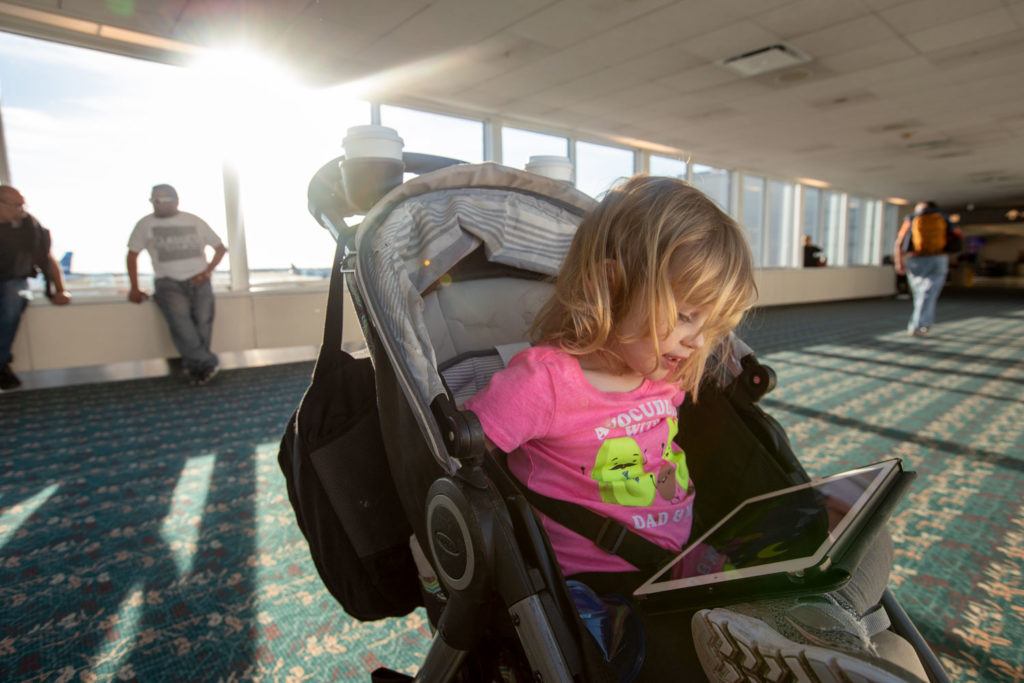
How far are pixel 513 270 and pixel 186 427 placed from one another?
9.58 ft

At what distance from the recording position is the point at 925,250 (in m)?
5.52

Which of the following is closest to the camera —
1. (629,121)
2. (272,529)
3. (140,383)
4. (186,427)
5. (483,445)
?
(483,445)

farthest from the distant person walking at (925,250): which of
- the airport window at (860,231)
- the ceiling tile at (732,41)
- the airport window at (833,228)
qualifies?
the airport window at (860,231)

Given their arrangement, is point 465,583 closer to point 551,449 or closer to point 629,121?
point 551,449

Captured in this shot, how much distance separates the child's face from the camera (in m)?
0.89

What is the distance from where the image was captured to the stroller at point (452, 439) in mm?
634

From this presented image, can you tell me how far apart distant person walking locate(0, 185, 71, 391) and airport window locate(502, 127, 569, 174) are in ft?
15.1

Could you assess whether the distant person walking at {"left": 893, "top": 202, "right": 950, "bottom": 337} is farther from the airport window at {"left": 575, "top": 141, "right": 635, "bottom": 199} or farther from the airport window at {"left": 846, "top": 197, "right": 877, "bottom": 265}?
the airport window at {"left": 846, "top": 197, "right": 877, "bottom": 265}

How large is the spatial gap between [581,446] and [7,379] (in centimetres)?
492

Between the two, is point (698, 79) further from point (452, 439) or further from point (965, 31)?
point (452, 439)

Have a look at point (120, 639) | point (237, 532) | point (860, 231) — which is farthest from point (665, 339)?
point (860, 231)

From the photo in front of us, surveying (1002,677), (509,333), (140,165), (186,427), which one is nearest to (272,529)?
(509,333)

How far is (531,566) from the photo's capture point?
2.10 ft

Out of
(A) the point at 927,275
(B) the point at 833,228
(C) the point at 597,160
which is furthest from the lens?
(B) the point at 833,228
